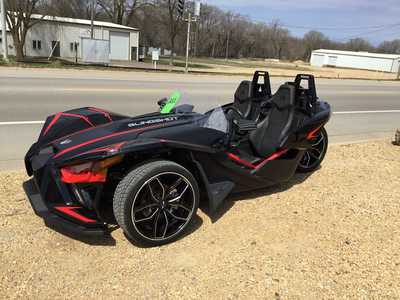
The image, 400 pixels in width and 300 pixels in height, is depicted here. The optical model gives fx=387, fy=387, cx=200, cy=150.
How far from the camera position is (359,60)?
243 feet

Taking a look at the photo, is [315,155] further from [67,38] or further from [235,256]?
[67,38]

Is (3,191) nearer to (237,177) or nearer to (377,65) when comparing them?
(237,177)

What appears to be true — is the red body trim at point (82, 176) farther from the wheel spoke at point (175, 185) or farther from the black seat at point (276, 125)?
the black seat at point (276, 125)

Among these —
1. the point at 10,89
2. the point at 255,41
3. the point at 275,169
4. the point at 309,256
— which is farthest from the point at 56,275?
the point at 255,41

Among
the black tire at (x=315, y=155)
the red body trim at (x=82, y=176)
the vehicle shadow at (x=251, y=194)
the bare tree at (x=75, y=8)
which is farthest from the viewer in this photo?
the bare tree at (x=75, y=8)

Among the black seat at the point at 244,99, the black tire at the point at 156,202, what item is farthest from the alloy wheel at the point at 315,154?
the black tire at the point at 156,202

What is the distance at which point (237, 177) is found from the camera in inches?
144

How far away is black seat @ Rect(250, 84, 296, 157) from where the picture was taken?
4055 mm

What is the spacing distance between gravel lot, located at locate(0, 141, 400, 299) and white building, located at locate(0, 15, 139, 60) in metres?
38.3

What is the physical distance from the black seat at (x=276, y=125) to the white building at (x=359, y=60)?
7306 cm

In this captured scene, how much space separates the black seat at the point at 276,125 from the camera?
4.05 m

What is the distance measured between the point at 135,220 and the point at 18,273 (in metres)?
0.88

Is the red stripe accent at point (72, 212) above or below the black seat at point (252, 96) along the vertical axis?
below

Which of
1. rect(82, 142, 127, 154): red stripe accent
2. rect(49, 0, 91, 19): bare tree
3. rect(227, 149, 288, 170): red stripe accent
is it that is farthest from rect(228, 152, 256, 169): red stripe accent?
rect(49, 0, 91, 19): bare tree
